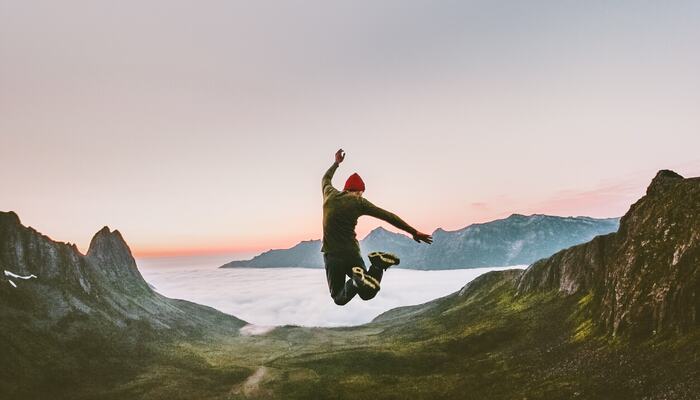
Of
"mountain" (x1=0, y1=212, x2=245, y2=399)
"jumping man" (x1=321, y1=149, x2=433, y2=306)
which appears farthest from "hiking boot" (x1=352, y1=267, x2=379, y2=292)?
"mountain" (x1=0, y1=212, x2=245, y2=399)

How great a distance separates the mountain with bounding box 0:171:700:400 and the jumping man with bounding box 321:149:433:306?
50.5 m

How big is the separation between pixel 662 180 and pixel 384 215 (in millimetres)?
101647

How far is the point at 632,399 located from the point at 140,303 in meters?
194

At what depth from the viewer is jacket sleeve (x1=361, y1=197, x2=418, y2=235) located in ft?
39.8

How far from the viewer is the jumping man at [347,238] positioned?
12406mm

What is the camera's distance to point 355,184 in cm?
1315

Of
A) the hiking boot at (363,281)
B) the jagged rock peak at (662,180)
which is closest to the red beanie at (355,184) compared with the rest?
the hiking boot at (363,281)

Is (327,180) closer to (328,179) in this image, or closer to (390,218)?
(328,179)

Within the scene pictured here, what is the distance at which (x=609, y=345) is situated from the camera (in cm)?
7925

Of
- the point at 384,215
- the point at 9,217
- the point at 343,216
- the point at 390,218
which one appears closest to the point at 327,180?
the point at 343,216

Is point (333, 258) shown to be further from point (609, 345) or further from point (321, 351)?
point (321, 351)

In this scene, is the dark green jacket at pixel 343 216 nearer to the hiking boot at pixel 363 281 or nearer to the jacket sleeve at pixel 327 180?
the jacket sleeve at pixel 327 180

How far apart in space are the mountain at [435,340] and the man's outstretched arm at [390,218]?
5075 cm

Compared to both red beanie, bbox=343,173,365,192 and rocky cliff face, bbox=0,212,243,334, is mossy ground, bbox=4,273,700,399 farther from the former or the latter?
red beanie, bbox=343,173,365,192
